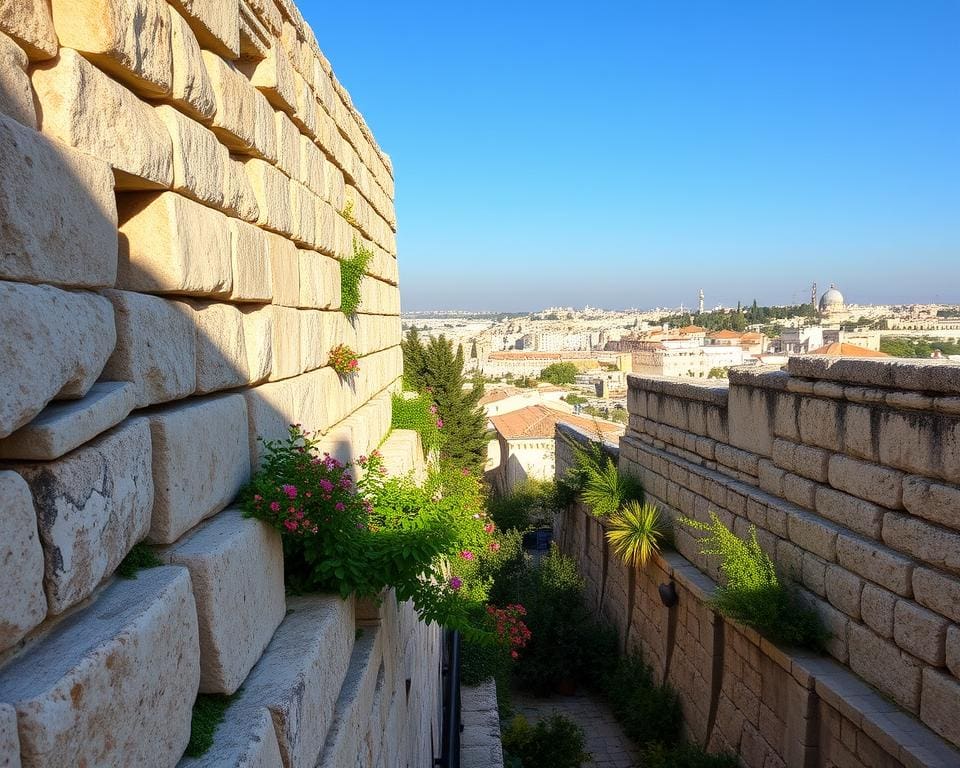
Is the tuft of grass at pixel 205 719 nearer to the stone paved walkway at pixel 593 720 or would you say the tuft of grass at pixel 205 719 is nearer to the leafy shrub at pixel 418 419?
the leafy shrub at pixel 418 419

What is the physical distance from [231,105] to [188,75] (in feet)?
1.49

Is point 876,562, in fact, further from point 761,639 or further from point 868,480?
point 761,639

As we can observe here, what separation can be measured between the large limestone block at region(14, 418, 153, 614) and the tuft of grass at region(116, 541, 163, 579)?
0.16ft

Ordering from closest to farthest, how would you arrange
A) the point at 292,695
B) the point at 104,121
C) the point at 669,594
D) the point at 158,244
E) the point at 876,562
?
the point at 104,121 < the point at 292,695 < the point at 158,244 < the point at 876,562 < the point at 669,594

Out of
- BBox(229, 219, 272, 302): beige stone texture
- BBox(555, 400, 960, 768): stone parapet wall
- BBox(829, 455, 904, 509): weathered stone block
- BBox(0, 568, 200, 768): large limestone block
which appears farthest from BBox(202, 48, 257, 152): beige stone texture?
BBox(555, 400, 960, 768): stone parapet wall

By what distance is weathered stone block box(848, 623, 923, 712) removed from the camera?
165 inches

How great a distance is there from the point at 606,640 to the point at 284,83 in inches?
315

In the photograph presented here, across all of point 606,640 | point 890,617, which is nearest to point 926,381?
point 890,617

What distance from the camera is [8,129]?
4.32 feet

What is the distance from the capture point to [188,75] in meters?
2.24

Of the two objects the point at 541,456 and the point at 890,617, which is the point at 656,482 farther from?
the point at 541,456

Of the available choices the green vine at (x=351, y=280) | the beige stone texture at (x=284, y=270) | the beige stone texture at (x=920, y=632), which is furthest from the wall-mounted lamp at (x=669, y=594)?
the beige stone texture at (x=284, y=270)

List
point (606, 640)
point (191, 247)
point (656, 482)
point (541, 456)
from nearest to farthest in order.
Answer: point (191, 247) → point (656, 482) → point (606, 640) → point (541, 456)

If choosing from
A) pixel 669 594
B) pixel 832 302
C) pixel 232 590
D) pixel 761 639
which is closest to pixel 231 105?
pixel 232 590
